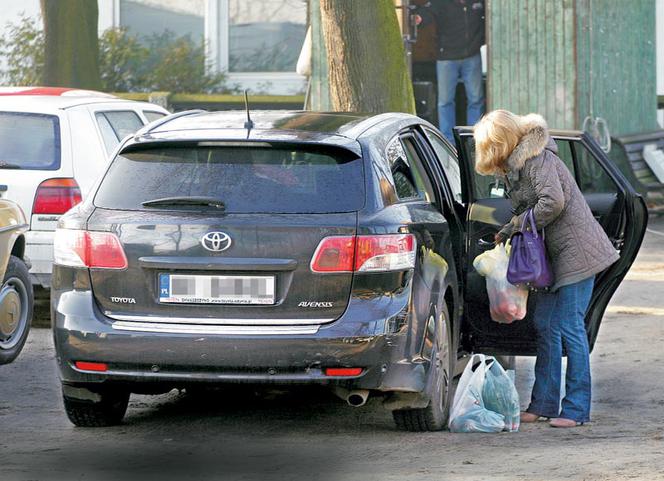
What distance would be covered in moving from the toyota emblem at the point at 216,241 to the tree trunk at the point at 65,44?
13614 mm

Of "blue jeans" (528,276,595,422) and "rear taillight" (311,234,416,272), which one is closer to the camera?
"rear taillight" (311,234,416,272)

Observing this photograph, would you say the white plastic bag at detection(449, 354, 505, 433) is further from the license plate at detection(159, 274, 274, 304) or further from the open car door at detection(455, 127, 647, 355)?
the license plate at detection(159, 274, 274, 304)

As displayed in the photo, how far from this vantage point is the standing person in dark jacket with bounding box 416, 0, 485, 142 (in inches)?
744

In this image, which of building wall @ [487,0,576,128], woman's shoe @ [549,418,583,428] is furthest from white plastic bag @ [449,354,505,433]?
building wall @ [487,0,576,128]

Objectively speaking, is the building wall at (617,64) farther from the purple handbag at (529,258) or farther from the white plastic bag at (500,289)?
the purple handbag at (529,258)

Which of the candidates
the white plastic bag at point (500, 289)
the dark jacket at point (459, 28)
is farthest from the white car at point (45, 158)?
the dark jacket at point (459, 28)

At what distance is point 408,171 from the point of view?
766 cm

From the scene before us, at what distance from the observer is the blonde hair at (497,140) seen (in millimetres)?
7598

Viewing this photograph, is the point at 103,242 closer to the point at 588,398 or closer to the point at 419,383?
the point at 419,383

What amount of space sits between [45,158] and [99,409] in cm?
382

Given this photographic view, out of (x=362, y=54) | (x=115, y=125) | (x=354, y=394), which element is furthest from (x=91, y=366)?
(x=362, y=54)

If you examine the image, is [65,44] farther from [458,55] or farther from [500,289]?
[500,289]

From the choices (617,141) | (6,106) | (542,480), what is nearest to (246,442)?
(542,480)

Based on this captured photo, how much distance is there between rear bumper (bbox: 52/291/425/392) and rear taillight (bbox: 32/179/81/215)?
13.0ft
